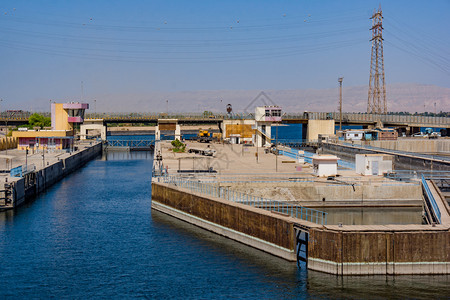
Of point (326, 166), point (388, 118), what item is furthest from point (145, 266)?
point (388, 118)

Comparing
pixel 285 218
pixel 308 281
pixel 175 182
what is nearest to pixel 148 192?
pixel 175 182

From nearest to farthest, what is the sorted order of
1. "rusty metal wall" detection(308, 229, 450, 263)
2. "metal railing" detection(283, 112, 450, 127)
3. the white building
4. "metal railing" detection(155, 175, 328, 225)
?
"rusty metal wall" detection(308, 229, 450, 263), "metal railing" detection(155, 175, 328, 225), the white building, "metal railing" detection(283, 112, 450, 127)

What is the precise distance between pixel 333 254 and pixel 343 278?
54.9 inches

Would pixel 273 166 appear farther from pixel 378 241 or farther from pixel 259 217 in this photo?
pixel 378 241

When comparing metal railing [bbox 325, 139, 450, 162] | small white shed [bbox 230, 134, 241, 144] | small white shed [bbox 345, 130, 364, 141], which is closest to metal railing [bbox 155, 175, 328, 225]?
metal railing [bbox 325, 139, 450, 162]

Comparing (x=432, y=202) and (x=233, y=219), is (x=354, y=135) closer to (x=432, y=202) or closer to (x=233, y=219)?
(x=432, y=202)

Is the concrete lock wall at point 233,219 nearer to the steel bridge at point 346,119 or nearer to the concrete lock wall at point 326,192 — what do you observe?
the concrete lock wall at point 326,192

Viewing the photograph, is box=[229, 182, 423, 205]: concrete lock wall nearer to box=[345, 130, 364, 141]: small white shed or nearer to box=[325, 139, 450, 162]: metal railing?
box=[325, 139, 450, 162]: metal railing

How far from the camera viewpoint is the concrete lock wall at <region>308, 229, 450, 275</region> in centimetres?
3078

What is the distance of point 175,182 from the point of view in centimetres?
5134

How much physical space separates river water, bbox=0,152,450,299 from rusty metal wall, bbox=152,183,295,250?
4.02ft

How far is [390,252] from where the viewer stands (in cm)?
3095

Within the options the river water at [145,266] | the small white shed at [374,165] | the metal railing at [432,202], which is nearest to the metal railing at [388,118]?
the small white shed at [374,165]

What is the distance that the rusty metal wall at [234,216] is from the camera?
34500 millimetres
